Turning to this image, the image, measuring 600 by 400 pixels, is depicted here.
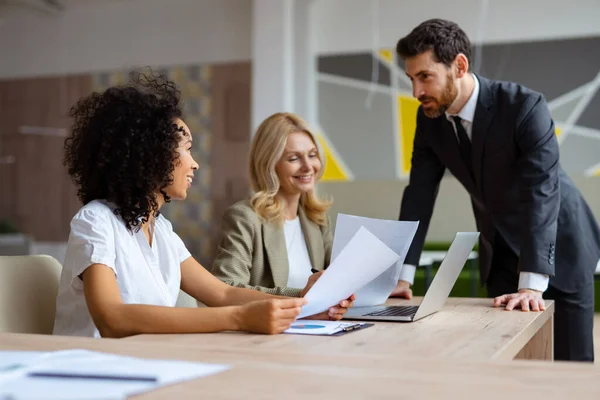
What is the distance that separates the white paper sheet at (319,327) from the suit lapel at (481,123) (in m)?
0.85

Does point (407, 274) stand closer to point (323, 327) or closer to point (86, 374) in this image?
point (323, 327)

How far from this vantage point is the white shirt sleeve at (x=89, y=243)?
1375 mm

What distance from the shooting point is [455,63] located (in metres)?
2.14

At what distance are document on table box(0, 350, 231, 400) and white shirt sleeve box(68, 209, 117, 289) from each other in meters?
0.51

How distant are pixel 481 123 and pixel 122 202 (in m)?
1.06

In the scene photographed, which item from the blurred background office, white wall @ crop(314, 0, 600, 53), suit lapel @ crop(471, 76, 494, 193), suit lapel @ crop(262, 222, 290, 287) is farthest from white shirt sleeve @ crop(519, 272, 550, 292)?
white wall @ crop(314, 0, 600, 53)

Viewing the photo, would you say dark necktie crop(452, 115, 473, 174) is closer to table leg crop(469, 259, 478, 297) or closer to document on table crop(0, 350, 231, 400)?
document on table crop(0, 350, 231, 400)

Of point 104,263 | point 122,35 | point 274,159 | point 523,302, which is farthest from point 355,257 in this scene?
point 122,35

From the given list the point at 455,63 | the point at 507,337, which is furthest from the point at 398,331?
the point at 455,63

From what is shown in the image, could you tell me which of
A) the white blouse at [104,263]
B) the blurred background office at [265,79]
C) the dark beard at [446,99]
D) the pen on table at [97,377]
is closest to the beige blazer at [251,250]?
the white blouse at [104,263]

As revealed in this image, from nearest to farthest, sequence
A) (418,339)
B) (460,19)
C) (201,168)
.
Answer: (418,339)
(460,19)
(201,168)

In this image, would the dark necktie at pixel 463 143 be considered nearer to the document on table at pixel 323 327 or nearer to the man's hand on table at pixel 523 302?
the man's hand on table at pixel 523 302

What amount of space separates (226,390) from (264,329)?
561mm

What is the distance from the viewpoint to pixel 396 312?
1618mm
